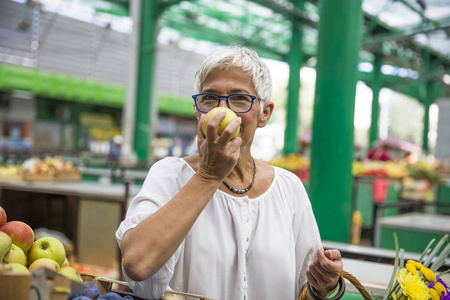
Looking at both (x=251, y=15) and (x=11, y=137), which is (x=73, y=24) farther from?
(x=251, y=15)

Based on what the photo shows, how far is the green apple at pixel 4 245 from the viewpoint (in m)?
1.09

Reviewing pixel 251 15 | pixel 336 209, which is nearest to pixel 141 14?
pixel 251 15

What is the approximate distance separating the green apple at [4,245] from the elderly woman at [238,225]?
11.1 inches

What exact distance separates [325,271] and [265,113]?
0.57m

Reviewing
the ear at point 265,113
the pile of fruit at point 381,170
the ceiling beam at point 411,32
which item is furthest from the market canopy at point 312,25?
the ear at point 265,113

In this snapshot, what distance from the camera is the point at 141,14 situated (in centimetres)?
1256

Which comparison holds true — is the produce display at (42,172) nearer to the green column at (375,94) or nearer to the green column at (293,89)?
the green column at (293,89)

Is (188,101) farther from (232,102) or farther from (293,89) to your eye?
(232,102)

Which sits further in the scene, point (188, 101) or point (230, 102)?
point (188, 101)

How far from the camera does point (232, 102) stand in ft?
4.54

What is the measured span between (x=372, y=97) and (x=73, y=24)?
14766 millimetres

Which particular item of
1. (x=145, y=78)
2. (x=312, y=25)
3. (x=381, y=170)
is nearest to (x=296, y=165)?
(x=381, y=170)

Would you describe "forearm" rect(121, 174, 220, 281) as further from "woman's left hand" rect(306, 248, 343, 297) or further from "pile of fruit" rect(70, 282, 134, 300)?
"woman's left hand" rect(306, 248, 343, 297)

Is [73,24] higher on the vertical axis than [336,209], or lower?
higher
